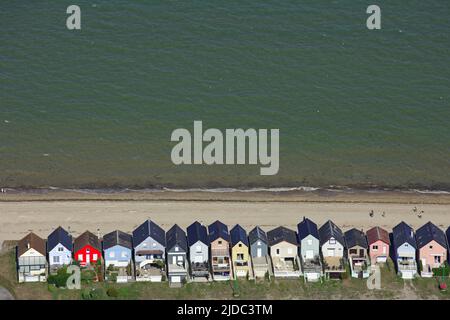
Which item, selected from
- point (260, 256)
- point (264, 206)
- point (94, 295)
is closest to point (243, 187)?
point (264, 206)

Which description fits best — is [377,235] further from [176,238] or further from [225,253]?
[176,238]

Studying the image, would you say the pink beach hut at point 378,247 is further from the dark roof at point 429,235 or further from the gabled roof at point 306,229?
the gabled roof at point 306,229

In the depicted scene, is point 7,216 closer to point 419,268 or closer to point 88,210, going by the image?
point 88,210

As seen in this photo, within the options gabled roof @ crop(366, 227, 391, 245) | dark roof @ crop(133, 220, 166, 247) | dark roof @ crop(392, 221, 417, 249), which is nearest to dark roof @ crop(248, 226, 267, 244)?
dark roof @ crop(133, 220, 166, 247)

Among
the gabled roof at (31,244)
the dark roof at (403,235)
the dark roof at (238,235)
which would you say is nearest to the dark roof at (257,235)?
the dark roof at (238,235)

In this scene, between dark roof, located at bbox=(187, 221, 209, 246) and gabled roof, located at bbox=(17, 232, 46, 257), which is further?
dark roof, located at bbox=(187, 221, 209, 246)

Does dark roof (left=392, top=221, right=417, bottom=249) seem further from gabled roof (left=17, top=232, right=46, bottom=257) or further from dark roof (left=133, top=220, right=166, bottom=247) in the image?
gabled roof (left=17, top=232, right=46, bottom=257)
